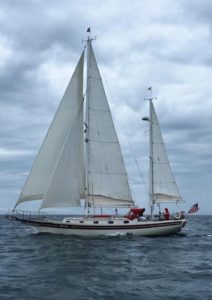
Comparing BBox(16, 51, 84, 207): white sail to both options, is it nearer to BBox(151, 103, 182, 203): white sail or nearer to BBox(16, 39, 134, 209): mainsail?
BBox(16, 39, 134, 209): mainsail

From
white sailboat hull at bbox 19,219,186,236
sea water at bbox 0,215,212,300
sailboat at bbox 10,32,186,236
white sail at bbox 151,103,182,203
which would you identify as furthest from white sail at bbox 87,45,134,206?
sea water at bbox 0,215,212,300

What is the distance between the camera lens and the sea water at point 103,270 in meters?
17.7

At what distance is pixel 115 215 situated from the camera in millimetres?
41156

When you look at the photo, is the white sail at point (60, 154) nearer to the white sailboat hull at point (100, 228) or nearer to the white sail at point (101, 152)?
the white sail at point (101, 152)

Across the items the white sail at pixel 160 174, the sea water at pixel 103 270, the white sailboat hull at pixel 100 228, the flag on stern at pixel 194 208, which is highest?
the white sail at pixel 160 174

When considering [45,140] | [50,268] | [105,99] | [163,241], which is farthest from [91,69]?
[50,268]

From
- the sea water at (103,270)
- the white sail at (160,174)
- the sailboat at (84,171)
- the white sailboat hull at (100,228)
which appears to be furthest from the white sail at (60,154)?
the white sail at (160,174)

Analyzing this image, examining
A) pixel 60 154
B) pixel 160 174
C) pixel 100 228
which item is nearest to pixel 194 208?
pixel 160 174

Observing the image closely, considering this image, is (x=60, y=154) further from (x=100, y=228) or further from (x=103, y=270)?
(x=103, y=270)

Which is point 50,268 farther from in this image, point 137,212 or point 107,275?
point 137,212

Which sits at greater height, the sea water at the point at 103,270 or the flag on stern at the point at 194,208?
the flag on stern at the point at 194,208

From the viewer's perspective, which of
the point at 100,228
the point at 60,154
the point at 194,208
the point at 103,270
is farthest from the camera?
the point at 194,208

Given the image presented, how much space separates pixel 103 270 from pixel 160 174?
80.3 ft

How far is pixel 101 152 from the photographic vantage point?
41.1 meters
